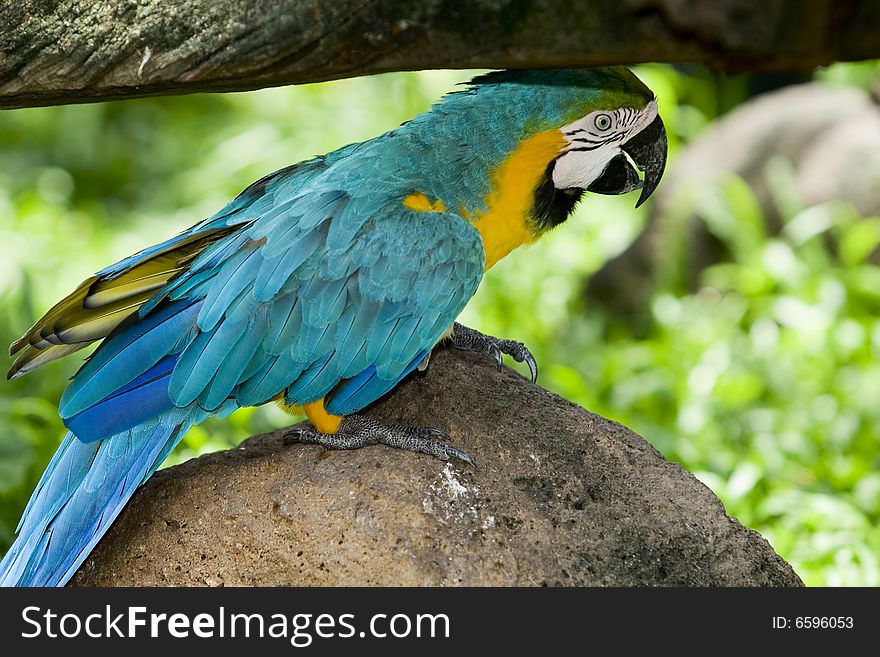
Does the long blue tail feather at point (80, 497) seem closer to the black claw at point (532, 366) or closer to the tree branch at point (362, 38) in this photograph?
the tree branch at point (362, 38)

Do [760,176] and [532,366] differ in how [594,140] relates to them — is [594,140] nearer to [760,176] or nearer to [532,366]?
[532,366]

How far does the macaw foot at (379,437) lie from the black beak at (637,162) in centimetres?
68

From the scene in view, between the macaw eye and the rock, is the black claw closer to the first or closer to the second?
the rock

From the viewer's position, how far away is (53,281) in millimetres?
4578

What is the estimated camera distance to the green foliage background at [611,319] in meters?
3.31

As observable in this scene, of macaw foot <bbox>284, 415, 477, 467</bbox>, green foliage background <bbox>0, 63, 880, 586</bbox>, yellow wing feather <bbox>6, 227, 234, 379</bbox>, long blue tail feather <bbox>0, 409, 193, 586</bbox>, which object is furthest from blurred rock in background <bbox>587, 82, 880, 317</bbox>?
long blue tail feather <bbox>0, 409, 193, 586</bbox>

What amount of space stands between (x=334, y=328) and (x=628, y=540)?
0.70 meters

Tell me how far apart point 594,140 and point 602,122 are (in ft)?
0.14

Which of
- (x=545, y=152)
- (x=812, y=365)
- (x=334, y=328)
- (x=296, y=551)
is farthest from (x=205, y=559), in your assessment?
(x=812, y=365)

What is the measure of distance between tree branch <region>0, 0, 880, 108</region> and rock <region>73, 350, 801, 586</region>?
2.57 feet

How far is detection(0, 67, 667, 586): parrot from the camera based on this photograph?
1.96 metres

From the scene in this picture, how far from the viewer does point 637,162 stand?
236 centimetres

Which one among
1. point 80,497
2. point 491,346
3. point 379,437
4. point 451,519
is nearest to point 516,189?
point 491,346
